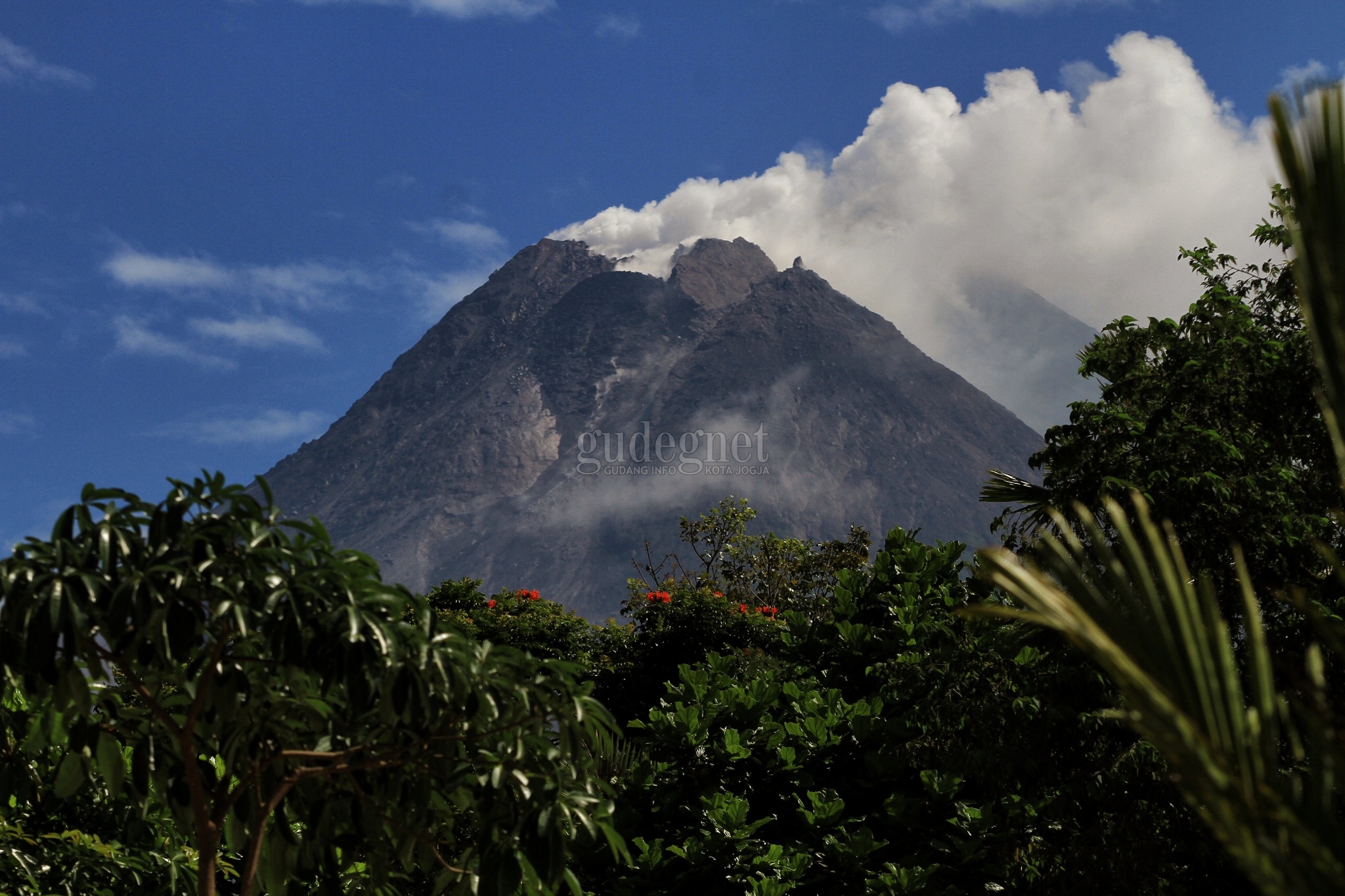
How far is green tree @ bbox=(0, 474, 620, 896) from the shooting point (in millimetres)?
2781

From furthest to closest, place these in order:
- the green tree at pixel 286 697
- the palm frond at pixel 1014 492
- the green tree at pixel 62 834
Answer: the palm frond at pixel 1014 492 → the green tree at pixel 62 834 → the green tree at pixel 286 697

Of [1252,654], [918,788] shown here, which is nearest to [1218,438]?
[918,788]

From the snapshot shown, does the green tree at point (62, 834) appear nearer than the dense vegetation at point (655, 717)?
No

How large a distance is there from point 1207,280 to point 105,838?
8374 mm

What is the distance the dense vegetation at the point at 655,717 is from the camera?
2.90 metres

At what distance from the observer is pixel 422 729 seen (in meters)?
3.17

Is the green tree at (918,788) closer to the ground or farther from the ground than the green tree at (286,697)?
closer to the ground

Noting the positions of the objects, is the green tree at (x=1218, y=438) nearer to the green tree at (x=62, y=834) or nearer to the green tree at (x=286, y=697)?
the green tree at (x=286, y=697)

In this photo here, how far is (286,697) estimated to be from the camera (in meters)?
3.44

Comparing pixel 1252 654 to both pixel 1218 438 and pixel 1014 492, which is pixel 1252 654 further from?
pixel 1014 492

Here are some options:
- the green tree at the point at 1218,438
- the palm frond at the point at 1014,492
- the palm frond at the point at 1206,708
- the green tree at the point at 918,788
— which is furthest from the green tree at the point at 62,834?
the palm frond at the point at 1014,492

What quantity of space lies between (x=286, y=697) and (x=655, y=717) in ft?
12.3

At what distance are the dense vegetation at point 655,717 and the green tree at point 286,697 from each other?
11mm

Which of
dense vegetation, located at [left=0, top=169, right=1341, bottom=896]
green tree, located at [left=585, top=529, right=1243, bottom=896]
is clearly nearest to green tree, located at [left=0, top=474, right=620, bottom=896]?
dense vegetation, located at [left=0, top=169, right=1341, bottom=896]
